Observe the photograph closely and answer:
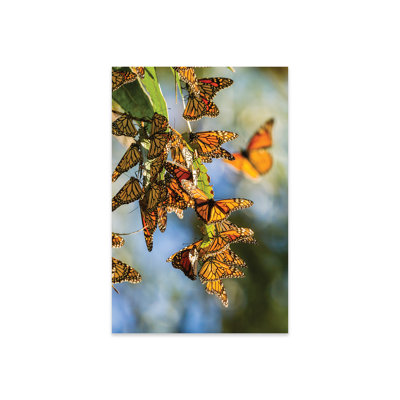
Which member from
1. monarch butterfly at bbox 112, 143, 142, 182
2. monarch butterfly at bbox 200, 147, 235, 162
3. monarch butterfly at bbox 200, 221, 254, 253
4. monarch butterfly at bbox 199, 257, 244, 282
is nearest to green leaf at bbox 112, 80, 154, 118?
monarch butterfly at bbox 112, 143, 142, 182

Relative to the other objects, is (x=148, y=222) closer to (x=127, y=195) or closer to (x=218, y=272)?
(x=127, y=195)

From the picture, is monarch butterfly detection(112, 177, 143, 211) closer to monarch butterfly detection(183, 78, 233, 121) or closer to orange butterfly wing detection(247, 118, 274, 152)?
monarch butterfly detection(183, 78, 233, 121)
